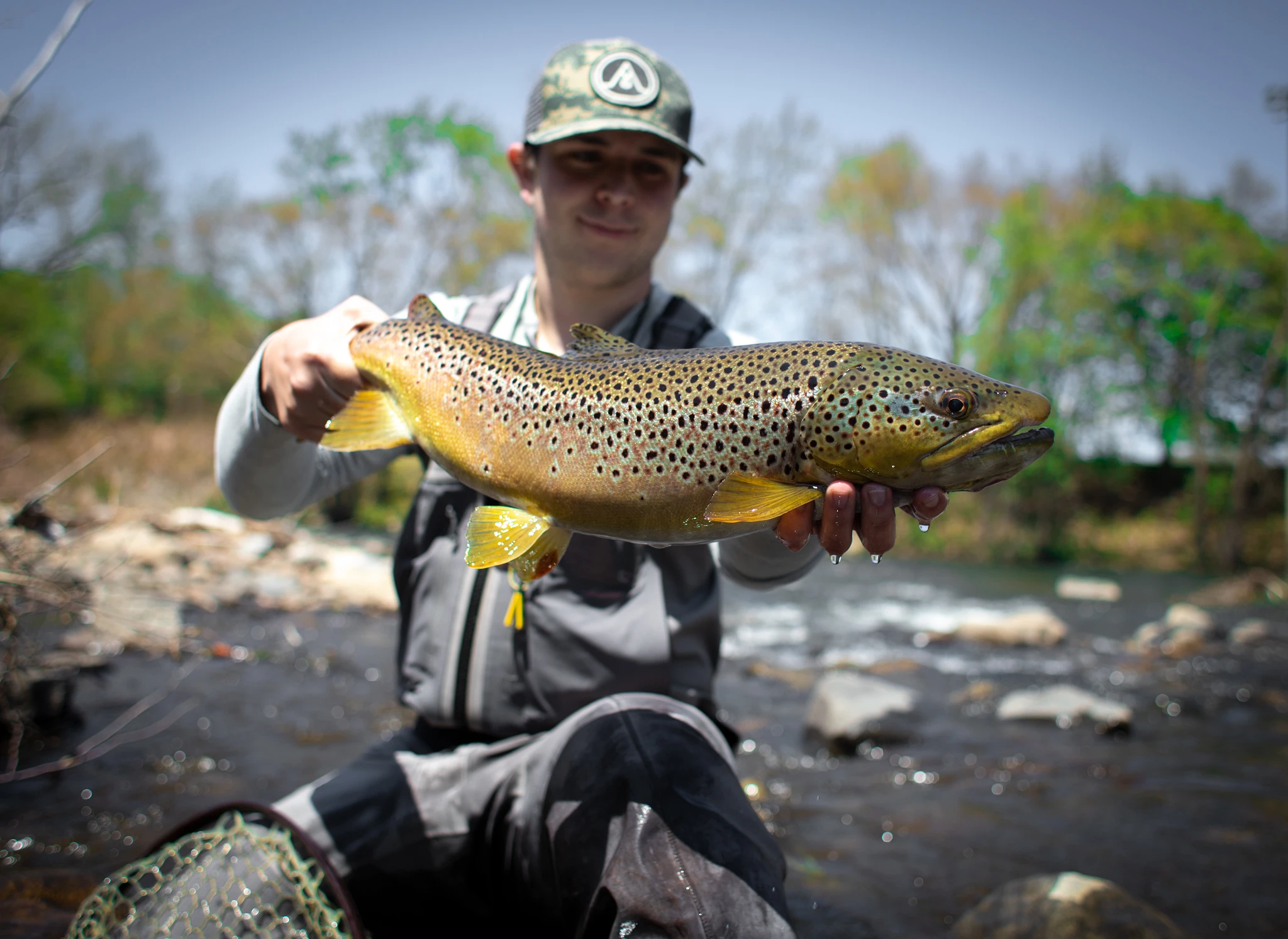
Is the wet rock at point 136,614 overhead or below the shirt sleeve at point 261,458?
below

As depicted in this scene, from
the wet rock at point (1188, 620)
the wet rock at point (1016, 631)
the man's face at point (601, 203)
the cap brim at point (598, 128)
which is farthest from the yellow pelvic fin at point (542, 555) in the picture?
the wet rock at point (1188, 620)

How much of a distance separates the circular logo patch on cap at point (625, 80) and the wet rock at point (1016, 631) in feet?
29.5

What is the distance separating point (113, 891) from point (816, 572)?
47.8ft

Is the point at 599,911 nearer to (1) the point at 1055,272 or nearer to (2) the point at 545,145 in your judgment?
(2) the point at 545,145

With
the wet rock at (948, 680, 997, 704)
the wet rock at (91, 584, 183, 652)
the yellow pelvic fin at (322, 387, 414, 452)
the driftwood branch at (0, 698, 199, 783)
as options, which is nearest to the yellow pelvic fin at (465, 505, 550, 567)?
the yellow pelvic fin at (322, 387, 414, 452)

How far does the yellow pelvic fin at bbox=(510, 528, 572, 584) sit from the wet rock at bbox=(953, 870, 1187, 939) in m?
2.45

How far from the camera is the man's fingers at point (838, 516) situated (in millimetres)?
1811

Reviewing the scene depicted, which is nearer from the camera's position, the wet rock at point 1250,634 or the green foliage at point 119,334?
the wet rock at point 1250,634

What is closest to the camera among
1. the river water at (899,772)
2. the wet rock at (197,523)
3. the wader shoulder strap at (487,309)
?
the wader shoulder strap at (487,309)

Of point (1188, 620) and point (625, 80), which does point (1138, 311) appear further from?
point (625, 80)

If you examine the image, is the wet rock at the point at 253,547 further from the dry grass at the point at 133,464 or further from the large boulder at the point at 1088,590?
the large boulder at the point at 1088,590

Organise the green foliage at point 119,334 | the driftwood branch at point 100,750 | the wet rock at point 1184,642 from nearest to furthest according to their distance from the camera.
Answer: the driftwood branch at point 100,750 → the wet rock at point 1184,642 → the green foliage at point 119,334

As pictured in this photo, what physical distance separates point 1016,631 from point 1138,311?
24.7 m

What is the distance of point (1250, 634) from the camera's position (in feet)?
33.7
